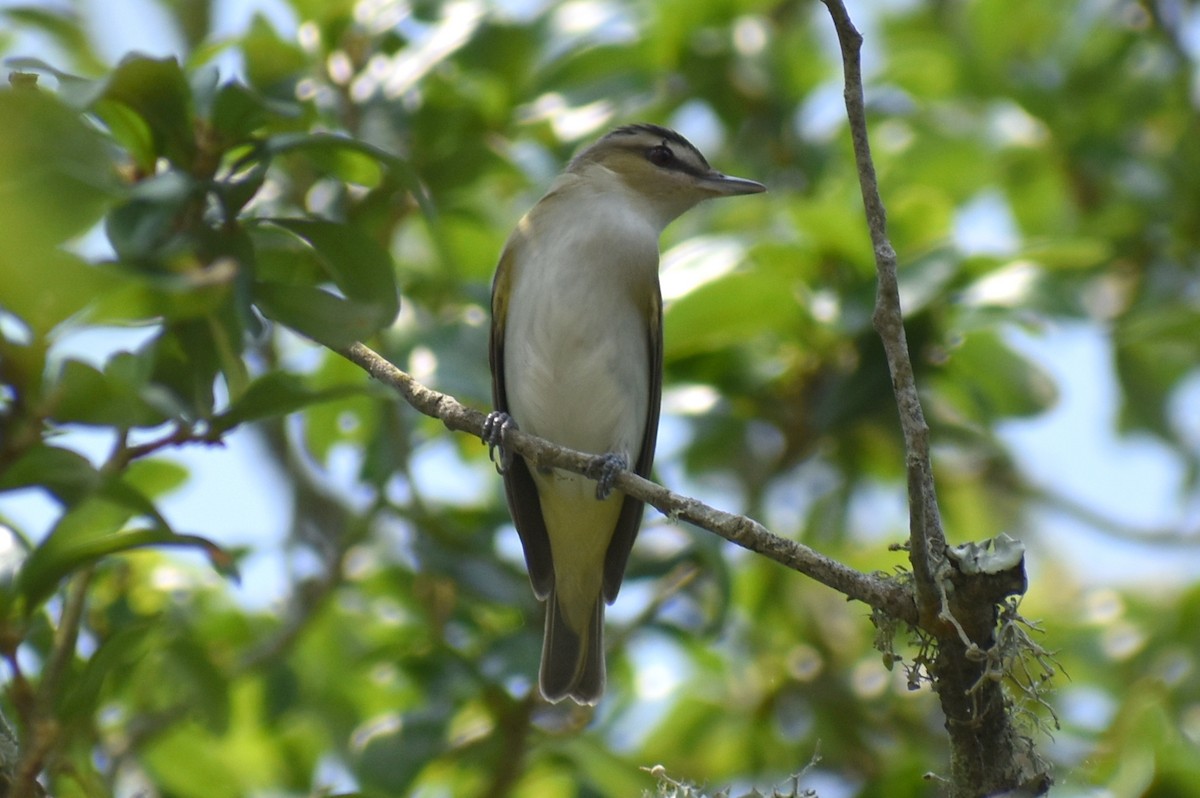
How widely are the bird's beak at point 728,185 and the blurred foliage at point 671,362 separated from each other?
157 millimetres

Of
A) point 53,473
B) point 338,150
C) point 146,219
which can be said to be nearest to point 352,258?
point 338,150

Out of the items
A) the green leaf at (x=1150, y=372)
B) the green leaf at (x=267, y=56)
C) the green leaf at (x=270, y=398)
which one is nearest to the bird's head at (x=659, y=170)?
the green leaf at (x=267, y=56)

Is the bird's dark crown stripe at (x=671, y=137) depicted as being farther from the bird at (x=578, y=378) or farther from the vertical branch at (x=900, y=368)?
the vertical branch at (x=900, y=368)

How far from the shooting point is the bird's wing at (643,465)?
15.3ft

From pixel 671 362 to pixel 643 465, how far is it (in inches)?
16.8

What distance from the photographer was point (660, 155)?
17.3ft

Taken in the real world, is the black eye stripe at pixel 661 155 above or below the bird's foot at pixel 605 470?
above

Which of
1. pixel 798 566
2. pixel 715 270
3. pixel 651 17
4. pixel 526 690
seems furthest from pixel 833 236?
pixel 798 566

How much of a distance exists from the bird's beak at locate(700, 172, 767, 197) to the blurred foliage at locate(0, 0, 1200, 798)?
0.16 metres

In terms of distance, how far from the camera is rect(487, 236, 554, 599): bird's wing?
4.71m

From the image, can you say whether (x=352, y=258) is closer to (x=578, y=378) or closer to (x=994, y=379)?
(x=578, y=378)

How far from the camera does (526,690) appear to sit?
462 cm

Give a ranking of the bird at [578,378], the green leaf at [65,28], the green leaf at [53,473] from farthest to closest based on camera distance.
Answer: the bird at [578,378] → the green leaf at [65,28] → the green leaf at [53,473]

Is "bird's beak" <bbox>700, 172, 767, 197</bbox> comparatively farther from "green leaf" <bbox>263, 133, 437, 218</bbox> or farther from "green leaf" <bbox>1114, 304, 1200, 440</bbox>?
"green leaf" <bbox>263, 133, 437, 218</bbox>
